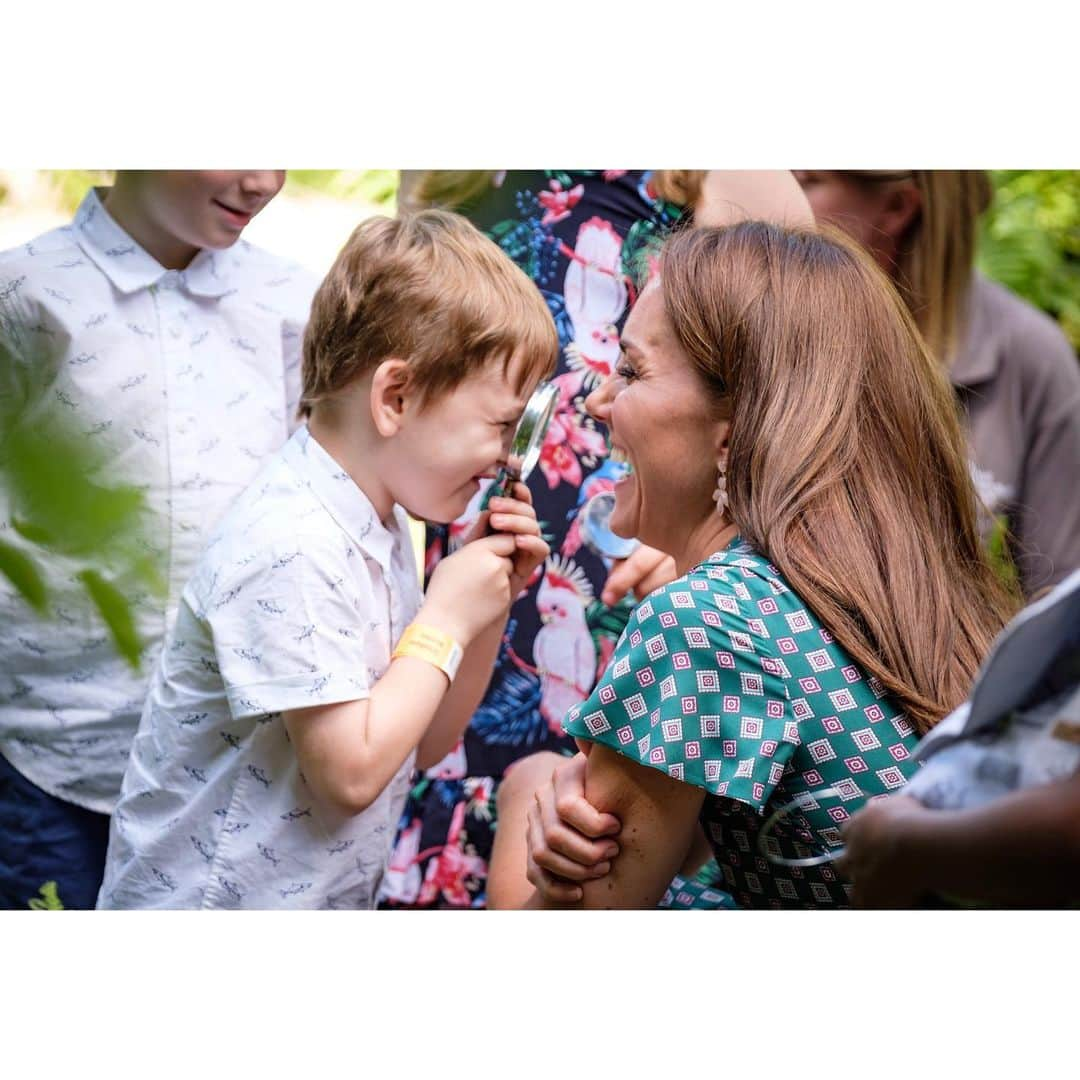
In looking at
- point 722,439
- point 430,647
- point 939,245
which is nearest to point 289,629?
point 430,647

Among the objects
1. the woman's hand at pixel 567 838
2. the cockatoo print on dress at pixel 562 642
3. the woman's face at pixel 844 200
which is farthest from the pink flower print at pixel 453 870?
the woman's face at pixel 844 200

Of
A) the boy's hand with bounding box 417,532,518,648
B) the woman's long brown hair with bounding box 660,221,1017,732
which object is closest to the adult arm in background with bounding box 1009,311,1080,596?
the woman's long brown hair with bounding box 660,221,1017,732

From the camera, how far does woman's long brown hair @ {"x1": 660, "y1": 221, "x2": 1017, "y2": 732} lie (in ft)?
4.95

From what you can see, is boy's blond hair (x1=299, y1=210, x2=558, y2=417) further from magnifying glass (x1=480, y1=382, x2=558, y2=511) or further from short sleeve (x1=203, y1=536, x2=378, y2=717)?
short sleeve (x1=203, y1=536, x2=378, y2=717)

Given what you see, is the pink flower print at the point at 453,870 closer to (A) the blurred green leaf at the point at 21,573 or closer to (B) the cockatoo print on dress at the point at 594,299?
(B) the cockatoo print on dress at the point at 594,299

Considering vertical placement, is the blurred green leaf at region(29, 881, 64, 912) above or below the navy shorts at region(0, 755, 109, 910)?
below

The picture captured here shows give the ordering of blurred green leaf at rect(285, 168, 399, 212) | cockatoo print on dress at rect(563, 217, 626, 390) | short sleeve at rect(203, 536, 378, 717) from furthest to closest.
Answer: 1. cockatoo print on dress at rect(563, 217, 626, 390)
2. blurred green leaf at rect(285, 168, 399, 212)
3. short sleeve at rect(203, 536, 378, 717)

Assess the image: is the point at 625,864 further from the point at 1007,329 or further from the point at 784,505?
the point at 1007,329

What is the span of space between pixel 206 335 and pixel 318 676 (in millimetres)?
682

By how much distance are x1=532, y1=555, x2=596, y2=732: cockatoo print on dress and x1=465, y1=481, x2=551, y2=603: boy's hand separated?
283 mm

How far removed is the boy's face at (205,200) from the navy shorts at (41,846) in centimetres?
83
